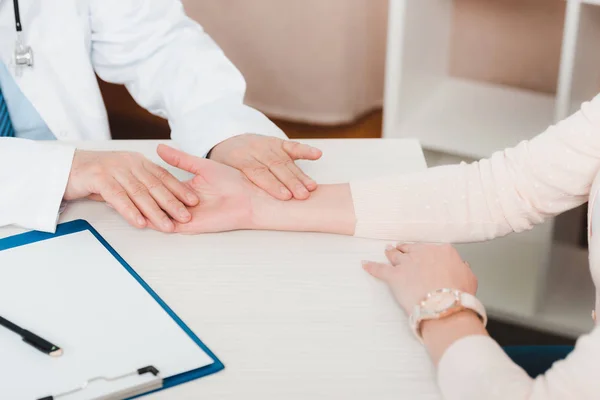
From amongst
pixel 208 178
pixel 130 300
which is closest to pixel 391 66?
pixel 208 178

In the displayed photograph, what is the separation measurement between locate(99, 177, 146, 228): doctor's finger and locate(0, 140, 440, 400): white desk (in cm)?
2

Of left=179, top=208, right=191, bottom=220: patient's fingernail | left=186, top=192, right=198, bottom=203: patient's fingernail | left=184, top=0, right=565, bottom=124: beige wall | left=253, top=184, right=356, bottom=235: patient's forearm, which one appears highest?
left=186, top=192, right=198, bottom=203: patient's fingernail

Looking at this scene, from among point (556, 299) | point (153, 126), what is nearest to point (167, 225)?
point (556, 299)

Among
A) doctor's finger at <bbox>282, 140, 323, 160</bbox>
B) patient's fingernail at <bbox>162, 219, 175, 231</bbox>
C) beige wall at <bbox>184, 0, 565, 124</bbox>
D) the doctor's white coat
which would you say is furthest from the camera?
beige wall at <bbox>184, 0, 565, 124</bbox>

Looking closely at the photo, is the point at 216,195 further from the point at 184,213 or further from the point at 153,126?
the point at 153,126

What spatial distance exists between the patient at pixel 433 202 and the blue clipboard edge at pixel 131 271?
0.11 m

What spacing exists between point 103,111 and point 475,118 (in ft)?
3.01

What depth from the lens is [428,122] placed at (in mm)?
1883

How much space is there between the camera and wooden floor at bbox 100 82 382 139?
2768 millimetres

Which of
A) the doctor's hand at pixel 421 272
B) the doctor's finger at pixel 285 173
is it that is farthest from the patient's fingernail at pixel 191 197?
the doctor's hand at pixel 421 272

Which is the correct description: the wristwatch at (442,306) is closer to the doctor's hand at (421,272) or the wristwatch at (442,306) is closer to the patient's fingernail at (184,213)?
the doctor's hand at (421,272)

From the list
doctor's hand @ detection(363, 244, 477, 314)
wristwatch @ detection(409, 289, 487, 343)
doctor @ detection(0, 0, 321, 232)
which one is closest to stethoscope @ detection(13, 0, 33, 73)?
doctor @ detection(0, 0, 321, 232)

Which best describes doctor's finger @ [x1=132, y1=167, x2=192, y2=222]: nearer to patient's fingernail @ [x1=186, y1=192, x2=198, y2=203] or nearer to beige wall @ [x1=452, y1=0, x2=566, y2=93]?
patient's fingernail @ [x1=186, y1=192, x2=198, y2=203]

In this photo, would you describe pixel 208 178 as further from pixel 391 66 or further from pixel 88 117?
pixel 391 66
